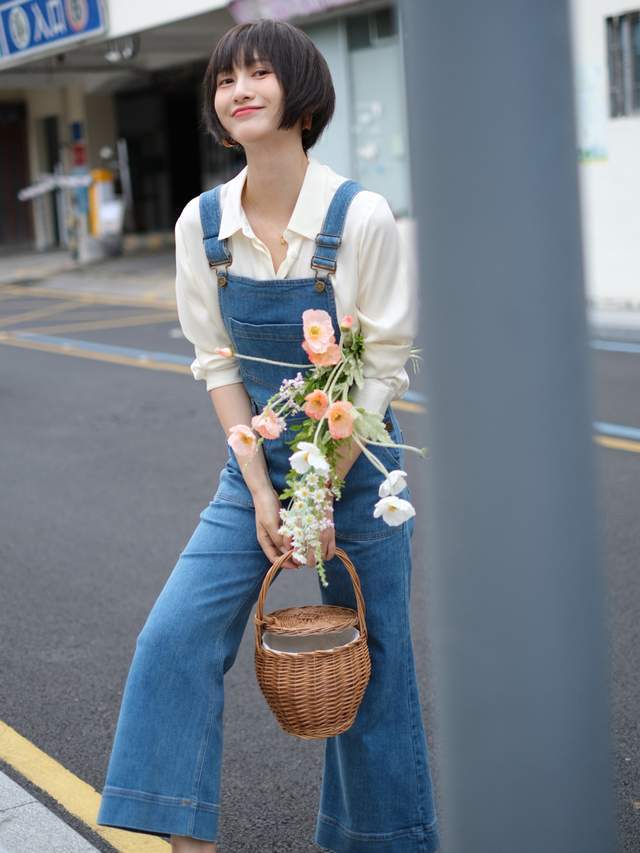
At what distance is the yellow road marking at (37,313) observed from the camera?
15752 millimetres

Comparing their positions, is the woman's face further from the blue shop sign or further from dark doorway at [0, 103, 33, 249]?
dark doorway at [0, 103, 33, 249]

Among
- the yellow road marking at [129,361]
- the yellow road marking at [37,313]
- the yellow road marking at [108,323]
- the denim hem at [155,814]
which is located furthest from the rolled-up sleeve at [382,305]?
the yellow road marking at [37,313]

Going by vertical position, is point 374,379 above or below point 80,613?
above

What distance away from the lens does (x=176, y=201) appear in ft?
92.7

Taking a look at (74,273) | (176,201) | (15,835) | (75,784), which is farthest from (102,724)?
(176,201)

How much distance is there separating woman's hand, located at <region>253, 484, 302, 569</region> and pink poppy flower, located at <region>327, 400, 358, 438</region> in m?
0.23

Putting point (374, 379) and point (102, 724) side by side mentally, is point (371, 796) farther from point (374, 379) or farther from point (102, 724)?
point (102, 724)

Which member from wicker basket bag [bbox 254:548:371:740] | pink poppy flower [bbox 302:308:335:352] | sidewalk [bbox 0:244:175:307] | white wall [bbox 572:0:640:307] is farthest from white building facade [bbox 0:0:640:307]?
sidewalk [bbox 0:244:175:307]

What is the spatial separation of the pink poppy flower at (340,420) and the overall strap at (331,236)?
0.27 metres

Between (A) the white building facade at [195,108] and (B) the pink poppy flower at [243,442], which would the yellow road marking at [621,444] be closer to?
(A) the white building facade at [195,108]

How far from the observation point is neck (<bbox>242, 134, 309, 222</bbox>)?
8.46 ft

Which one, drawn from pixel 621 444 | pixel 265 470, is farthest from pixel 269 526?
pixel 621 444

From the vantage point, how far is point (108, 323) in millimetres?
14977

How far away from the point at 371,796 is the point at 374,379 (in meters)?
0.90
